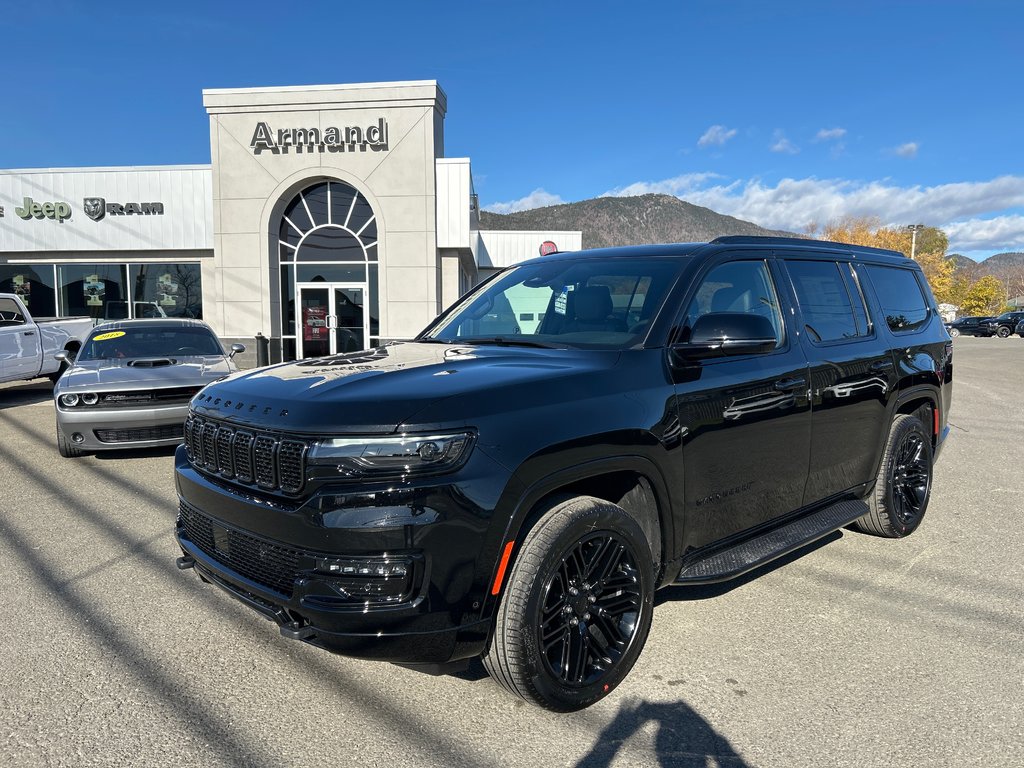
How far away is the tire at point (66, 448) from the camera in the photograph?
24.5 ft

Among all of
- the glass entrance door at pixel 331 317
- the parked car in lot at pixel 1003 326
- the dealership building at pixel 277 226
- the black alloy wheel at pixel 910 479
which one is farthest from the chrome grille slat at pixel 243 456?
the parked car in lot at pixel 1003 326

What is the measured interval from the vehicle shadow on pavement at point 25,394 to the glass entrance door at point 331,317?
6688 mm

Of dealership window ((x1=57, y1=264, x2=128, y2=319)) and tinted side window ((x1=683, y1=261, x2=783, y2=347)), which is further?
dealership window ((x1=57, y1=264, x2=128, y2=319))

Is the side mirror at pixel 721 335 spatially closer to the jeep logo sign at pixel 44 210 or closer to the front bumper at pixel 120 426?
the front bumper at pixel 120 426

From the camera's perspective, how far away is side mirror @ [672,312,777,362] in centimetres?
319

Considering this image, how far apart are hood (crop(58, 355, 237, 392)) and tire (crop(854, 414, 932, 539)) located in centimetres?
630

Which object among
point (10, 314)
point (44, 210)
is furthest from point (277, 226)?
point (10, 314)

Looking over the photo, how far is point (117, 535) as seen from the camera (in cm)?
508

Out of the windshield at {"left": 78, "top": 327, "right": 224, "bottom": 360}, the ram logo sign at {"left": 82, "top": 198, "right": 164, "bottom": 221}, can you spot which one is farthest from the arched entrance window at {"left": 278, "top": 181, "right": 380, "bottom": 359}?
the windshield at {"left": 78, "top": 327, "right": 224, "bottom": 360}

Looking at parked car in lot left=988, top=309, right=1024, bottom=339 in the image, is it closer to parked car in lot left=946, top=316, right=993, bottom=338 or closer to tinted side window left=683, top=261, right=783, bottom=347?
parked car in lot left=946, top=316, right=993, bottom=338

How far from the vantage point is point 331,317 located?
68.0 feet

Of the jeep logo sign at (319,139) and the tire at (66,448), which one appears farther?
the jeep logo sign at (319,139)

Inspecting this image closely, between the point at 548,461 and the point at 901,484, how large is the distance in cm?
352

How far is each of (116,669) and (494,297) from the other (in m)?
→ 2.70
